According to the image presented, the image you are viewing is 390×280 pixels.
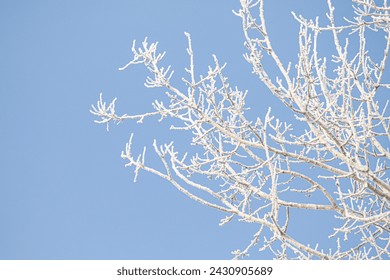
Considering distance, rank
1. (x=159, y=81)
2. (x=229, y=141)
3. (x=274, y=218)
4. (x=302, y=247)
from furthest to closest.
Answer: (x=229, y=141) < (x=159, y=81) < (x=302, y=247) < (x=274, y=218)

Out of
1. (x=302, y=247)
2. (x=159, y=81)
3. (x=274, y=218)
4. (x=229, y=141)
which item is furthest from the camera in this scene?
(x=229, y=141)

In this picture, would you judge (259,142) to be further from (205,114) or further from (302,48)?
(302,48)

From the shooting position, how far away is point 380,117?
4.24 m

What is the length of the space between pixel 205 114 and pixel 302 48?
878 millimetres

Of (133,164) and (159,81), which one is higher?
(159,81)

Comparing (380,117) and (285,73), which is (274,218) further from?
(380,117)

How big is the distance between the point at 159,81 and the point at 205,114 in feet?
1.58

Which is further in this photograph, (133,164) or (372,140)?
(372,140)

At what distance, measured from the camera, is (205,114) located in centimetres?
397

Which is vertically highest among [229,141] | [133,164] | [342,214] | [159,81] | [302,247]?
[159,81]

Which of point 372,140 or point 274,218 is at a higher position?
point 372,140
